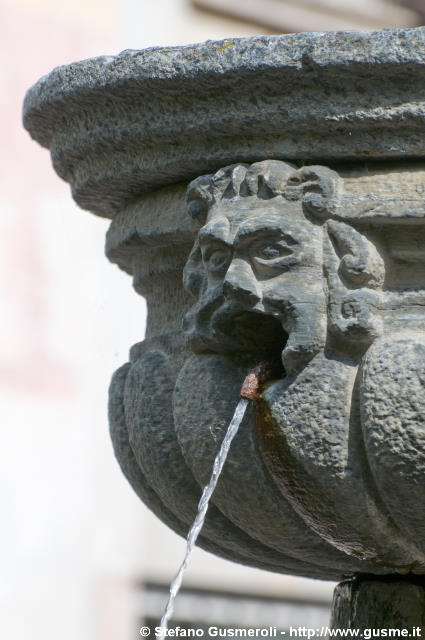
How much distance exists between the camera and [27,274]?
4.23m

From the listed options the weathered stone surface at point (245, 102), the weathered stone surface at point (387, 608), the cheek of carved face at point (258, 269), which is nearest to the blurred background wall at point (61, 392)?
the weathered stone surface at point (387, 608)

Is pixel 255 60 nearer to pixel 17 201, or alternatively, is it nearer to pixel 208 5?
pixel 17 201

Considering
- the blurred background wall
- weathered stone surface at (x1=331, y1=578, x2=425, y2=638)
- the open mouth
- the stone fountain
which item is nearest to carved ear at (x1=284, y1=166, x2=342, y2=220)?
the stone fountain

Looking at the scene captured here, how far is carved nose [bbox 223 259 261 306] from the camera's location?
4.20 feet

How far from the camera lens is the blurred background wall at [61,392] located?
4035 millimetres

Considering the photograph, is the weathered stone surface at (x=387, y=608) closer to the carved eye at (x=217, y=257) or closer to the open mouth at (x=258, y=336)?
the open mouth at (x=258, y=336)

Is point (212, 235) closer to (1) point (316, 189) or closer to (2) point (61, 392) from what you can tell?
(1) point (316, 189)

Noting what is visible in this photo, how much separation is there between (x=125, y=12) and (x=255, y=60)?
341 cm

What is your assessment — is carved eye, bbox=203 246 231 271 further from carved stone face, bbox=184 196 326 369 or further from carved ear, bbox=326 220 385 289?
carved ear, bbox=326 220 385 289

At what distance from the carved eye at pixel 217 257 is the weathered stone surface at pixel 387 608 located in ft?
1.49

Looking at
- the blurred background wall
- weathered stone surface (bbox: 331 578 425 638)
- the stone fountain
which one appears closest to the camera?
the stone fountain

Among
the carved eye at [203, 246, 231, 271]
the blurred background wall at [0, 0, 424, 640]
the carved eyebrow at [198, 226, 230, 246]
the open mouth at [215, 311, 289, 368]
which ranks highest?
the blurred background wall at [0, 0, 424, 640]

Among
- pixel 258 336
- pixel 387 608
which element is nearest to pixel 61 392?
pixel 387 608

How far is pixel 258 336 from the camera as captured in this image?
52.7 inches
